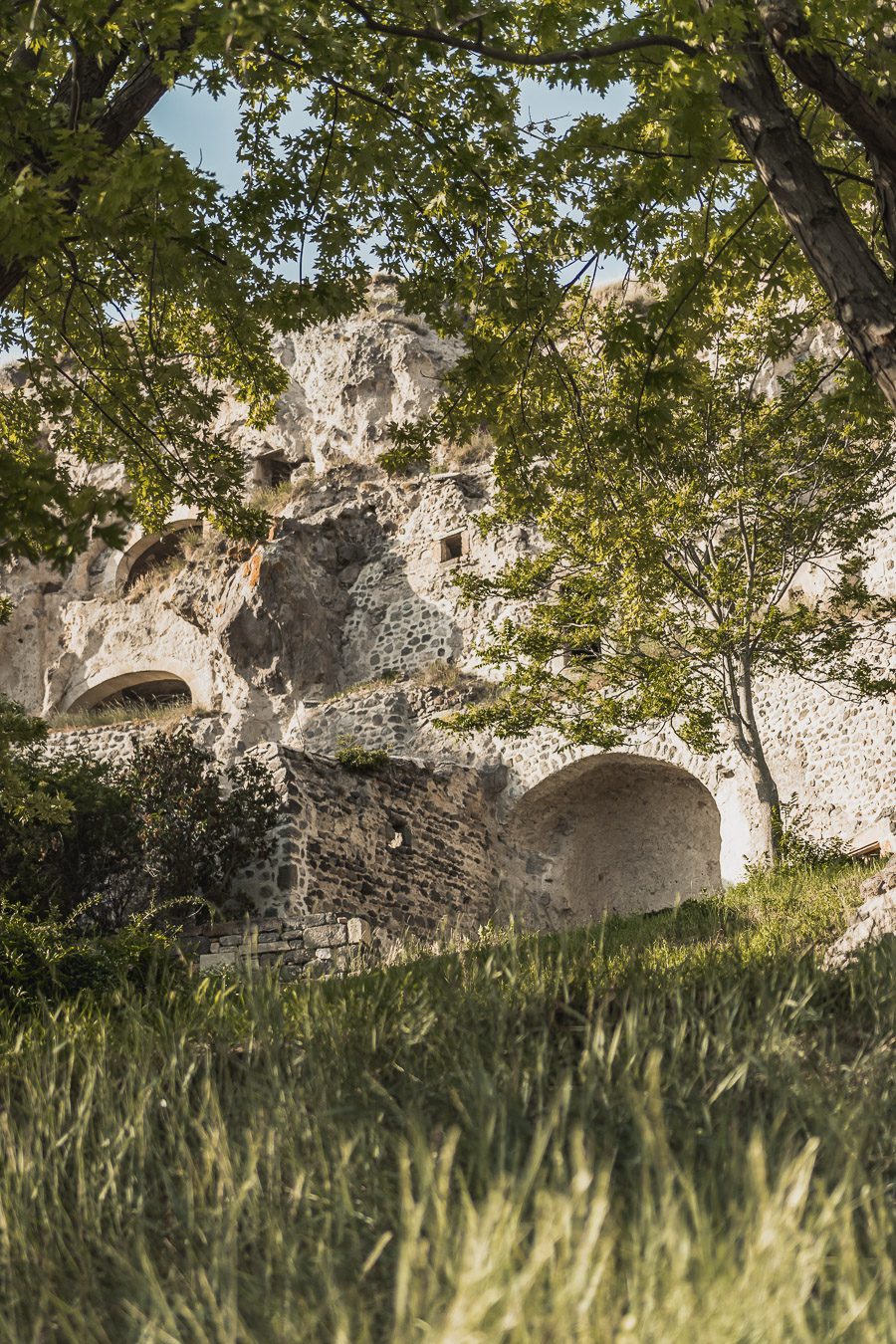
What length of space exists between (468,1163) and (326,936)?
24.9ft

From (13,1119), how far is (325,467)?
20.7 meters

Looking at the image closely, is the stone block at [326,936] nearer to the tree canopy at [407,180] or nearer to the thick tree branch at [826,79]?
the tree canopy at [407,180]

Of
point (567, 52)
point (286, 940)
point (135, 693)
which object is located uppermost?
point (135, 693)

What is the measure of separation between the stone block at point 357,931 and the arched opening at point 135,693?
12.6 metres

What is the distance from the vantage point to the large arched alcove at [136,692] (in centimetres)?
2308

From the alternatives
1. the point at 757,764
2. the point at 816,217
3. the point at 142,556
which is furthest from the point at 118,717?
the point at 816,217

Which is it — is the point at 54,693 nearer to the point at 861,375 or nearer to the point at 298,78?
the point at 298,78

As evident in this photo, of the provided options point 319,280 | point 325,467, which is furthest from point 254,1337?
point 325,467

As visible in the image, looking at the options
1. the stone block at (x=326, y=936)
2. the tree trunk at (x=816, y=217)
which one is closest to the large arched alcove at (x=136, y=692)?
the stone block at (x=326, y=936)

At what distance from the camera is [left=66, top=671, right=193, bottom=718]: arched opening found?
908 inches

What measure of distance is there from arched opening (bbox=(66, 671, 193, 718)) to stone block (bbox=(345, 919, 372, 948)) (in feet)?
41.3

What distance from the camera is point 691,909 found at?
30.6 feet

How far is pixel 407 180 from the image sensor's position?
7.04 metres

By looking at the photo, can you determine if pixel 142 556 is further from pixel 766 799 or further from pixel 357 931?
pixel 766 799
